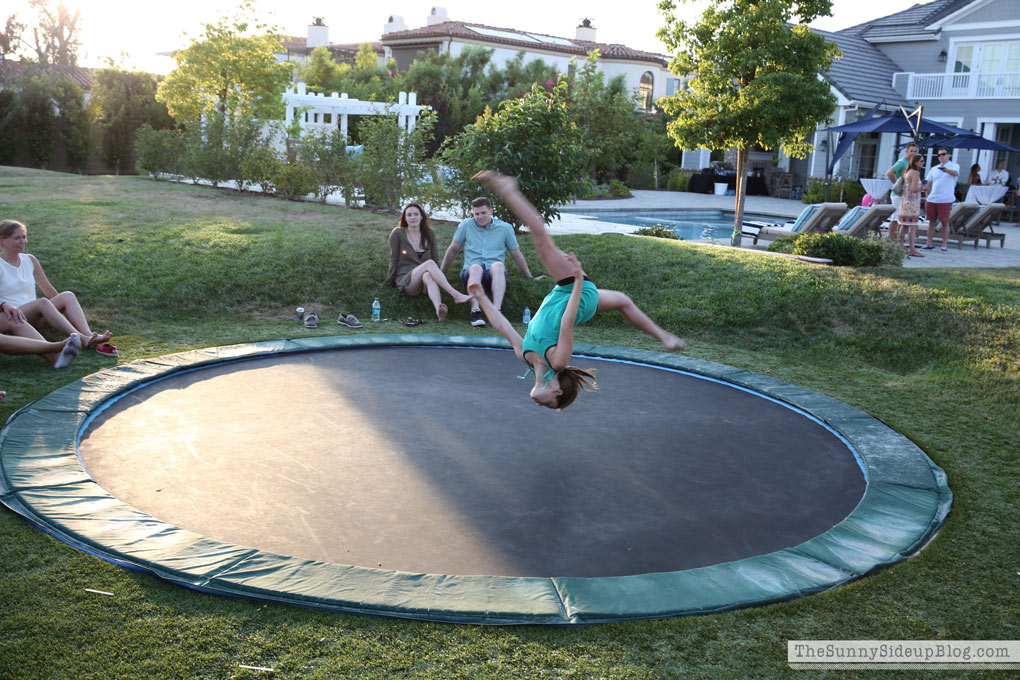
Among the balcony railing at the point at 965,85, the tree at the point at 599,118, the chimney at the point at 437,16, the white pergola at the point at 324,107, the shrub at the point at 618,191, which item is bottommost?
the shrub at the point at 618,191

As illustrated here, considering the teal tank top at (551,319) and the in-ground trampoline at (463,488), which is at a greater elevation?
the teal tank top at (551,319)

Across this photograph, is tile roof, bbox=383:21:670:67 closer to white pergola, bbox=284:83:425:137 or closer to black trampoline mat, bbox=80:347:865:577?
white pergola, bbox=284:83:425:137

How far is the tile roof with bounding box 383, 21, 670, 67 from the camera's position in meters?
27.5

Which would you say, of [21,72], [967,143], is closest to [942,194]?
[967,143]

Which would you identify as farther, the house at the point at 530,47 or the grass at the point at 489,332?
the house at the point at 530,47

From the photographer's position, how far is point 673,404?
4586mm

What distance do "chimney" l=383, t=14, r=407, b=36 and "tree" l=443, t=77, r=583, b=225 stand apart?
28.4 m

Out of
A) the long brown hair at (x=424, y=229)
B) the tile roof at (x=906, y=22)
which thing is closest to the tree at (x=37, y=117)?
the long brown hair at (x=424, y=229)

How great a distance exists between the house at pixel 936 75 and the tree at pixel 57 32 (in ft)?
86.8

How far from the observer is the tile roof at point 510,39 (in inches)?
1083

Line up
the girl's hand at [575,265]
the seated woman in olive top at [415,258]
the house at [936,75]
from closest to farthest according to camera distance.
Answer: the girl's hand at [575,265] < the seated woman in olive top at [415,258] < the house at [936,75]

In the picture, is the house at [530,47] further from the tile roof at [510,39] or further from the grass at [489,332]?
the grass at [489,332]

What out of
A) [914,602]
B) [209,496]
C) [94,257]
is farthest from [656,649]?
[94,257]

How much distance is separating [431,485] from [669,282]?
4.41 metres
